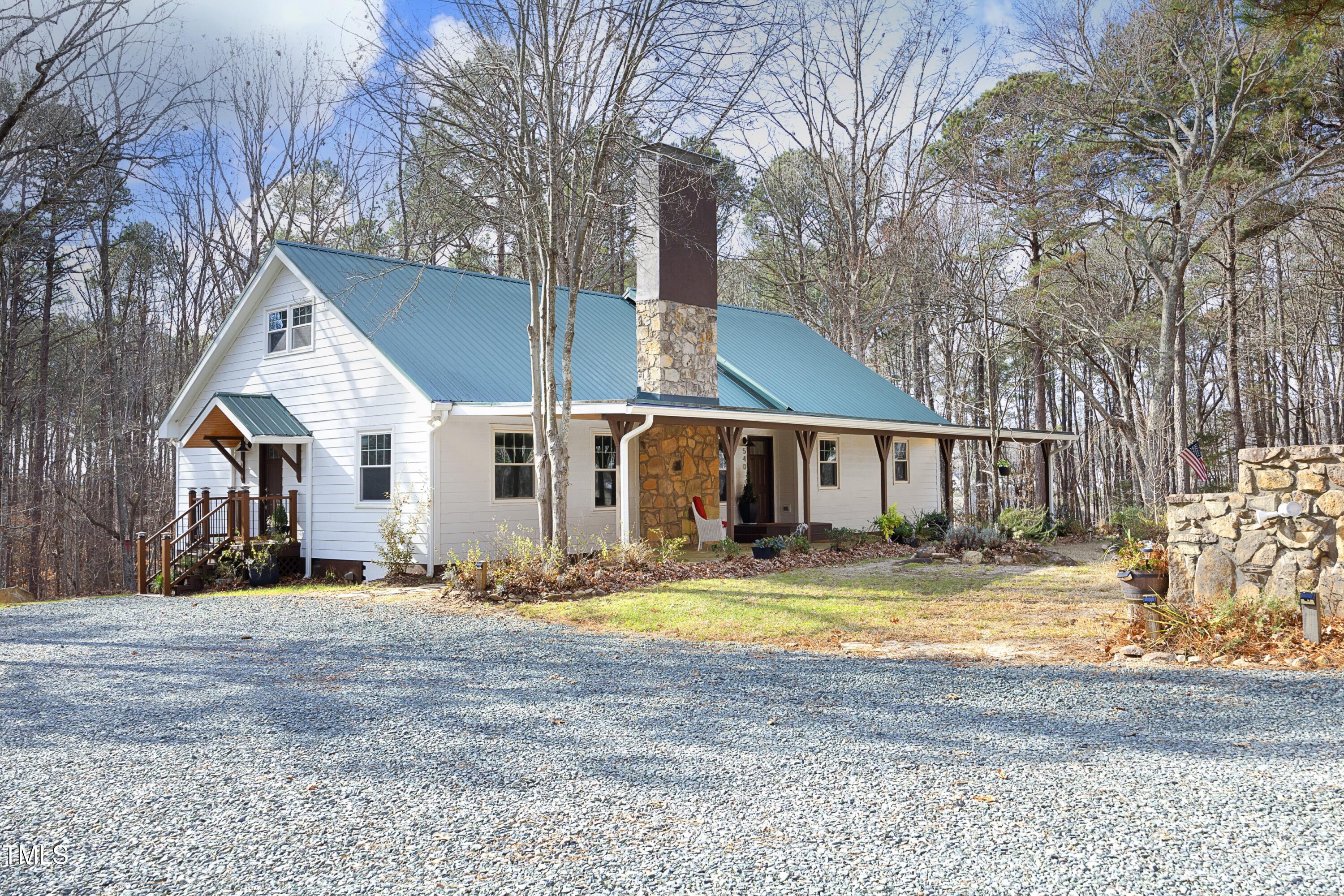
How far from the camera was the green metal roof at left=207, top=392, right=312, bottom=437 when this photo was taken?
14508 millimetres

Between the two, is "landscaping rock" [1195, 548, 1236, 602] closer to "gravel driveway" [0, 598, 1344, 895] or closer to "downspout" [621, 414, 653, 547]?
"gravel driveway" [0, 598, 1344, 895]

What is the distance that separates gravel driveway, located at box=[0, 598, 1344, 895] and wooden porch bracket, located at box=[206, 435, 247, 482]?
28.2ft

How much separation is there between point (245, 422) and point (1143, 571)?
1270 centimetres

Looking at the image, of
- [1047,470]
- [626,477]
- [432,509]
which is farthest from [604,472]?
[1047,470]

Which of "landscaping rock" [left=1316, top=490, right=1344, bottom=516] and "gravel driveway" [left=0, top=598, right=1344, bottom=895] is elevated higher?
"landscaping rock" [left=1316, top=490, right=1344, bottom=516]

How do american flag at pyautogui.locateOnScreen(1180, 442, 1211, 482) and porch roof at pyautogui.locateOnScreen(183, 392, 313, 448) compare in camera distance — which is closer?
american flag at pyautogui.locateOnScreen(1180, 442, 1211, 482)

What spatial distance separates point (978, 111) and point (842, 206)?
15.3 feet

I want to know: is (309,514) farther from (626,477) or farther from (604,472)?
(626,477)

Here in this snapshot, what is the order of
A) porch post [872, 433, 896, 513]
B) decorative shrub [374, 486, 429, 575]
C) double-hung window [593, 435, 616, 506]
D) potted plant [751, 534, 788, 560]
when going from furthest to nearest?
porch post [872, 433, 896, 513], double-hung window [593, 435, 616, 506], potted plant [751, 534, 788, 560], decorative shrub [374, 486, 429, 575]

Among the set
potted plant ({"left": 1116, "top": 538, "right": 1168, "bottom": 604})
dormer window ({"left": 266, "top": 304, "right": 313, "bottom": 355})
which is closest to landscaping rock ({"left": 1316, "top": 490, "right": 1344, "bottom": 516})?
potted plant ({"left": 1116, "top": 538, "right": 1168, "bottom": 604})

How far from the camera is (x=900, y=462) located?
69.8 feet

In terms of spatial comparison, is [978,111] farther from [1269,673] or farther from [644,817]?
[644,817]

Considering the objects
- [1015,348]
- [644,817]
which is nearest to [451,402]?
[644,817]

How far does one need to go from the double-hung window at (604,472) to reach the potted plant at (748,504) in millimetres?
3879
